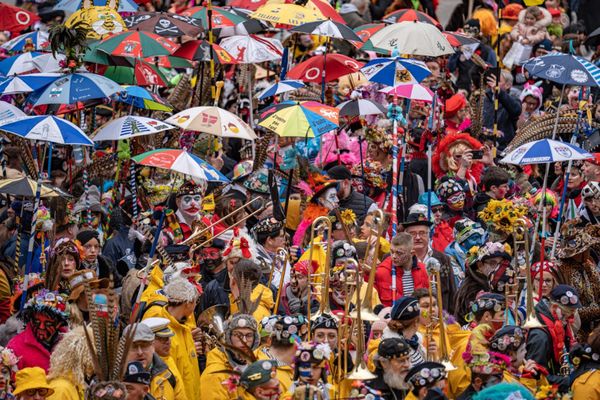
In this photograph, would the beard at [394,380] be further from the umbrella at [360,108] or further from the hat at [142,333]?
the umbrella at [360,108]

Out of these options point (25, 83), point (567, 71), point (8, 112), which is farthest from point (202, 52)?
point (567, 71)

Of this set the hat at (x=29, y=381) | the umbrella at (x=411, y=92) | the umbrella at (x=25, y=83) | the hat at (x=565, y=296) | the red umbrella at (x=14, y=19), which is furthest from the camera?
the red umbrella at (x=14, y=19)

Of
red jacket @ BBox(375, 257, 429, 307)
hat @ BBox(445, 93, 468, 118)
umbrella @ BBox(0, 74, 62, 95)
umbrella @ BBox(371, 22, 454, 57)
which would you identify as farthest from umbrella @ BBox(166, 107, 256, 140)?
hat @ BBox(445, 93, 468, 118)

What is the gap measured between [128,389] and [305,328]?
172cm

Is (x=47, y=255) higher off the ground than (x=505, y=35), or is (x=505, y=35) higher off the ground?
(x=47, y=255)

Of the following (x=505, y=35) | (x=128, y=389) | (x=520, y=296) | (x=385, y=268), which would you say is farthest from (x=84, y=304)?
(x=505, y=35)

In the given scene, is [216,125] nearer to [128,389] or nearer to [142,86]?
[142,86]

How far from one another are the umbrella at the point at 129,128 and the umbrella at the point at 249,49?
8.98 ft

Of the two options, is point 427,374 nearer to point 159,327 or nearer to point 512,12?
point 159,327

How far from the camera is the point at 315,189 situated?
17.1 m

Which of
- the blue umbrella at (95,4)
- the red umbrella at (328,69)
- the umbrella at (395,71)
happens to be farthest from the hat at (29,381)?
the blue umbrella at (95,4)

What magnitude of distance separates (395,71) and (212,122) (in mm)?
2106

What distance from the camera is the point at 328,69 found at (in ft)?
62.7

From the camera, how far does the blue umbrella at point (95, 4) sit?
794 inches
